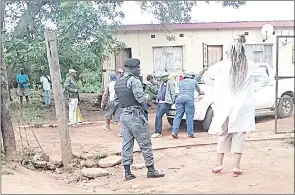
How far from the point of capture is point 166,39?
65.8 ft

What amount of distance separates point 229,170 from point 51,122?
8.13 m

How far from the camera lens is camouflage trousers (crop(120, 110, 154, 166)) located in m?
6.32

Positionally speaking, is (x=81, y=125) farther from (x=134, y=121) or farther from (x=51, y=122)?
(x=134, y=121)

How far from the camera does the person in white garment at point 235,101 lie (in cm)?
584

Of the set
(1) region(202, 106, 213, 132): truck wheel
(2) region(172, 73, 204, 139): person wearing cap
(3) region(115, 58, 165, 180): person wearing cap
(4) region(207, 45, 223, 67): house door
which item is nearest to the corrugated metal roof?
(4) region(207, 45, 223, 67): house door

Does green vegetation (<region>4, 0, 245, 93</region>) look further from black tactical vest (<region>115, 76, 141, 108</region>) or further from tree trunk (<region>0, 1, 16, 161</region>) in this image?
black tactical vest (<region>115, 76, 141, 108</region>)

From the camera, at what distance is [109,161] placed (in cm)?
756

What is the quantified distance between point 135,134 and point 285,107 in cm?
673

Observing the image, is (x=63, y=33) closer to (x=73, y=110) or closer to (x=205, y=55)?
(x=73, y=110)

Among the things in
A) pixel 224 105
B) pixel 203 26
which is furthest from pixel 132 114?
pixel 203 26

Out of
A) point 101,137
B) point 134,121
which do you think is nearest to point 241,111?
point 134,121

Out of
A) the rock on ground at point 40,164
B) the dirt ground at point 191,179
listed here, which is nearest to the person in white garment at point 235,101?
the dirt ground at point 191,179

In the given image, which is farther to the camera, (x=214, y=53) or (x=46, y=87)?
(x=214, y=53)

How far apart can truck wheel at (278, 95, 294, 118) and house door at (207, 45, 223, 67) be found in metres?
8.20
